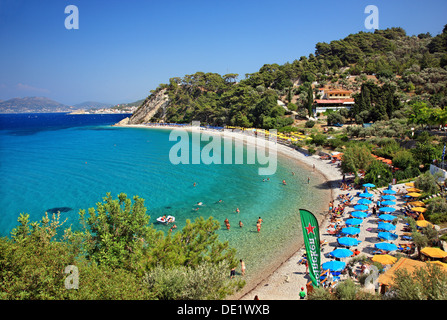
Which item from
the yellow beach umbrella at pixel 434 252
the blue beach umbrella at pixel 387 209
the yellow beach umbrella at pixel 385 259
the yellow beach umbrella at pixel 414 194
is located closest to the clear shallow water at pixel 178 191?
the blue beach umbrella at pixel 387 209

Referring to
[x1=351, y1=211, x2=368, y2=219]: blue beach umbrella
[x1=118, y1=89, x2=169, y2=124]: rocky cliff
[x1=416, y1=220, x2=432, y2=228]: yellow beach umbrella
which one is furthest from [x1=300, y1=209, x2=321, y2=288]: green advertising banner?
[x1=118, y1=89, x2=169, y2=124]: rocky cliff

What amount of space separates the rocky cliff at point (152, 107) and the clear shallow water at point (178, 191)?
71.3 metres

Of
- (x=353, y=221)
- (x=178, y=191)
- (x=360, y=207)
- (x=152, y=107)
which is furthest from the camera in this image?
(x=152, y=107)

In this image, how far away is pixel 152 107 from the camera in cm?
12450

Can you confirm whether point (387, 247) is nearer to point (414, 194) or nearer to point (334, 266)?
point (334, 266)

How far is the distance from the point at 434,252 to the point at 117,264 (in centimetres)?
1580

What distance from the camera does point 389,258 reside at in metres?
14.7

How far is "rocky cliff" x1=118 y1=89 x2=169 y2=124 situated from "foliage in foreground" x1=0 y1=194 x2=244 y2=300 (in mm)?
112494

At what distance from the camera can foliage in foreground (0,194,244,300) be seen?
28.1 ft

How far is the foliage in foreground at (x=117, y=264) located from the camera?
28.1 feet

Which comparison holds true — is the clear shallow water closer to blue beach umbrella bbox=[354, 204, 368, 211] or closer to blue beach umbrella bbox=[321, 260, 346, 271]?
blue beach umbrella bbox=[354, 204, 368, 211]

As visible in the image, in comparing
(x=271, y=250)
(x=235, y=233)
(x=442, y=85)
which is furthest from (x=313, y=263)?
(x=442, y=85)

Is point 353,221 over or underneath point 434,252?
underneath

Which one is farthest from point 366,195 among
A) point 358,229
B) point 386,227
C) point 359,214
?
point 358,229
